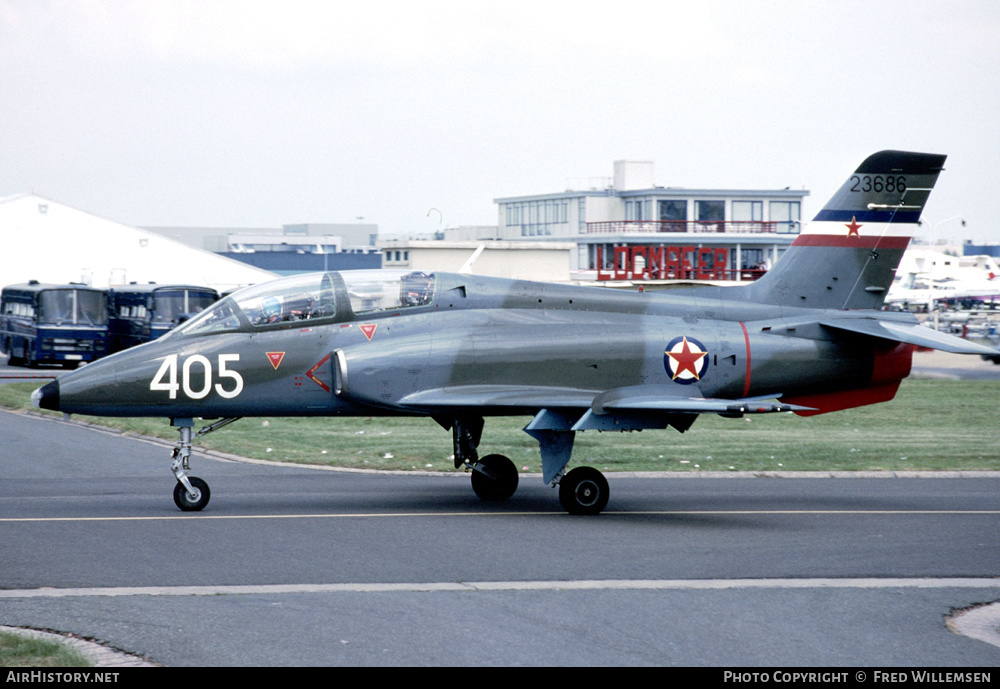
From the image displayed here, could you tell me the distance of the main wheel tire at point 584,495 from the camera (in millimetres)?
13656

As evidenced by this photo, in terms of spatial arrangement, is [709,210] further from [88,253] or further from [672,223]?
[88,253]

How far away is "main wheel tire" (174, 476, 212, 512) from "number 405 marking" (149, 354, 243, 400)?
3.43 feet

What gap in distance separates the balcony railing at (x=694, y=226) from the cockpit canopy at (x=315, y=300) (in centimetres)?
7204

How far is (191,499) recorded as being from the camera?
1326cm

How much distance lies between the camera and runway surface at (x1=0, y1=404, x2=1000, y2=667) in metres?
7.98

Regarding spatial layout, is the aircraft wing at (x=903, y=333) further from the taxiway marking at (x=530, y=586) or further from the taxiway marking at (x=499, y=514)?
the taxiway marking at (x=530, y=586)

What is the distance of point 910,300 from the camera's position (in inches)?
3059

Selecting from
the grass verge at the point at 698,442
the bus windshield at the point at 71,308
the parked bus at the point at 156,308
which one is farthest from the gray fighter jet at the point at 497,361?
the bus windshield at the point at 71,308

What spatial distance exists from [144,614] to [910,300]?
7583 centimetres

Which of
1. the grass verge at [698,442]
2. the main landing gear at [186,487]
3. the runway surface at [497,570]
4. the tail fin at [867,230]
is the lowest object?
the grass verge at [698,442]

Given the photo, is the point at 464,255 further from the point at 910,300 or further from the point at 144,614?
the point at 144,614

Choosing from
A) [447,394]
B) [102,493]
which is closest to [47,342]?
[102,493]

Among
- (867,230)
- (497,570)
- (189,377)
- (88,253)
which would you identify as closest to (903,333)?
(867,230)

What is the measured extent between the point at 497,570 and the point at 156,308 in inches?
1183
